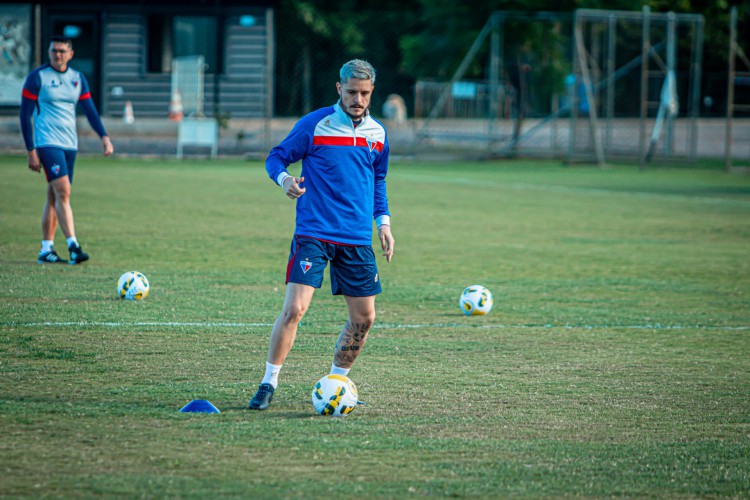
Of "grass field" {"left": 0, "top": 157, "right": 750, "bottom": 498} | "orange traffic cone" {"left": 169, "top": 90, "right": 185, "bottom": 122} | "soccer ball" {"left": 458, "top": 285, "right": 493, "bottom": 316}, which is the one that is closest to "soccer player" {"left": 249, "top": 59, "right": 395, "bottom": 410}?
"grass field" {"left": 0, "top": 157, "right": 750, "bottom": 498}

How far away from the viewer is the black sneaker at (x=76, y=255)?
1101cm

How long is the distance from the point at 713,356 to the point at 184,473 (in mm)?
4420

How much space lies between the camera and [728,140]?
1074 inches

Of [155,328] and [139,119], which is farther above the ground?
[139,119]

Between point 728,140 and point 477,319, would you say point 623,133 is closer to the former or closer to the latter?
point 728,140

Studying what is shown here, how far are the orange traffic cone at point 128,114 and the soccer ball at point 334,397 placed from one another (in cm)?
2803

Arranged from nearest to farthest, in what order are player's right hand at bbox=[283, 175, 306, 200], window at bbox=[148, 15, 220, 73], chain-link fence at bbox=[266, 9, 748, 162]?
player's right hand at bbox=[283, 175, 306, 200] < chain-link fence at bbox=[266, 9, 748, 162] < window at bbox=[148, 15, 220, 73]

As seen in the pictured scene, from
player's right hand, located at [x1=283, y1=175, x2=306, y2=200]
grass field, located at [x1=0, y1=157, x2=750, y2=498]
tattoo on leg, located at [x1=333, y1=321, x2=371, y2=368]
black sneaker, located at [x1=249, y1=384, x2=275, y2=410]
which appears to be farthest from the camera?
tattoo on leg, located at [x1=333, y1=321, x2=371, y2=368]

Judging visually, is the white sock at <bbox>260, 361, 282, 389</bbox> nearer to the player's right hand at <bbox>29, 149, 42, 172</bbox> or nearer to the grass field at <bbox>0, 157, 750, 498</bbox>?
the grass field at <bbox>0, 157, 750, 498</bbox>

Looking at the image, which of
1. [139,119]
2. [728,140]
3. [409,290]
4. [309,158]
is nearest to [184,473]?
[309,158]

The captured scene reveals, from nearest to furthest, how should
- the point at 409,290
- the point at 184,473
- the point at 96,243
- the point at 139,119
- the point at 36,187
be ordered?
1. the point at 184,473
2. the point at 409,290
3. the point at 96,243
4. the point at 36,187
5. the point at 139,119

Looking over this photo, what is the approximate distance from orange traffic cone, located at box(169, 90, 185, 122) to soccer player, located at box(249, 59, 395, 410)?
91.0 ft

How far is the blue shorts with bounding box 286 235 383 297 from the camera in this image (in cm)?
575

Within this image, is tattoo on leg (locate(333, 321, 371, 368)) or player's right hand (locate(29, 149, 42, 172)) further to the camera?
player's right hand (locate(29, 149, 42, 172))
